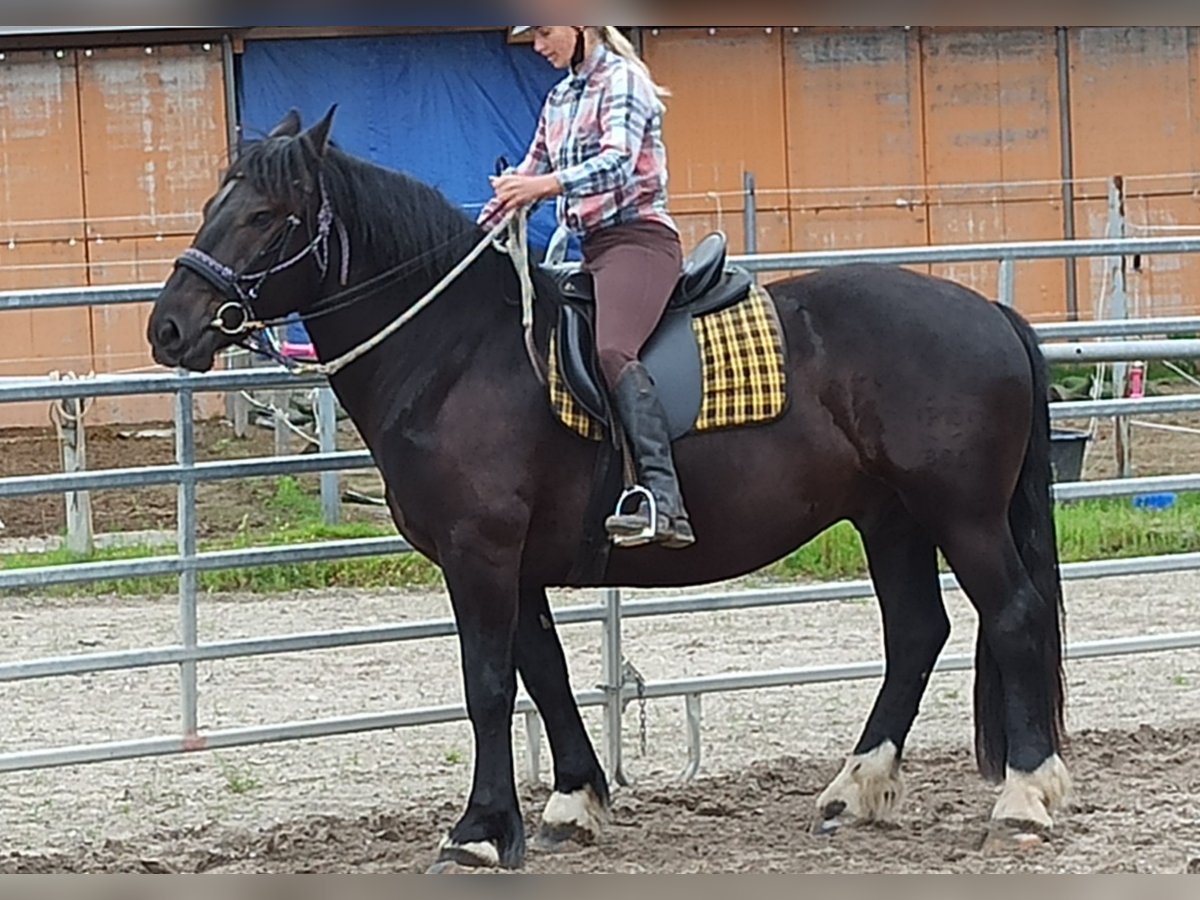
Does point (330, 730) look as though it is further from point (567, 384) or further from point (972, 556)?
point (972, 556)

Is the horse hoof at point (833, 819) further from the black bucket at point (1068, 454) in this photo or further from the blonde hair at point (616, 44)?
the black bucket at point (1068, 454)

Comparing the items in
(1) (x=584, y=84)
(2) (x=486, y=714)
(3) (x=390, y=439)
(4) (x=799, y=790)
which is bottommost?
(4) (x=799, y=790)

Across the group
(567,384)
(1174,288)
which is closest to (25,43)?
(1174,288)

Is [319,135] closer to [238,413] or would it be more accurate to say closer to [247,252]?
[247,252]

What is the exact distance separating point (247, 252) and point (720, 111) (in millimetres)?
11193

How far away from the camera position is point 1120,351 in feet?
21.2

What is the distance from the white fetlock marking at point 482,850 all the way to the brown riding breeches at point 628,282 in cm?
131

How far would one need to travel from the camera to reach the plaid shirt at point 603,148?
4.82 metres

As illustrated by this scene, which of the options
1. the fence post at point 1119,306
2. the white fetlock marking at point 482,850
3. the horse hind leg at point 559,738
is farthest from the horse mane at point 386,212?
the fence post at point 1119,306

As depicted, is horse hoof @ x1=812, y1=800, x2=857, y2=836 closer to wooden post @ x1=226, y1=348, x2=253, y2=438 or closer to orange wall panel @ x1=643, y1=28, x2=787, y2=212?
wooden post @ x1=226, y1=348, x2=253, y2=438

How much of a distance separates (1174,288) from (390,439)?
12.4 m

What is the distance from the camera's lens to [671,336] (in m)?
5.06

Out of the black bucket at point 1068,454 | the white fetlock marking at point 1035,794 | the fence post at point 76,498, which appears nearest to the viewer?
the white fetlock marking at point 1035,794

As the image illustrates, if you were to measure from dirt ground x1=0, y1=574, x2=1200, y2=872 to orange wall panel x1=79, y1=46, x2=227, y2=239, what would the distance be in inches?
268
